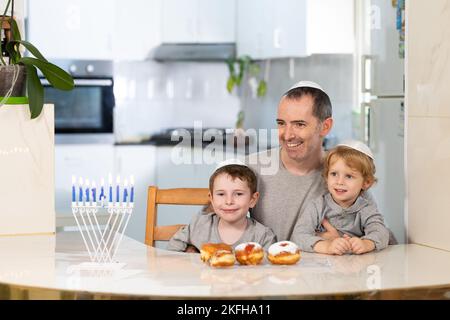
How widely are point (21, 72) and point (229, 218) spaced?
2.33 feet

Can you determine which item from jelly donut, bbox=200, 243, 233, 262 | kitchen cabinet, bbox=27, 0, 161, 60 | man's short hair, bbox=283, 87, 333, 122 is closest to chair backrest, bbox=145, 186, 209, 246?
man's short hair, bbox=283, 87, 333, 122

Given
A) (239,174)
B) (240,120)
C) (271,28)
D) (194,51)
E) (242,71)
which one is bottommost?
(239,174)

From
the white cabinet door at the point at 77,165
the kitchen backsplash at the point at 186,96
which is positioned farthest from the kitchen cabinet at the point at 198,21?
the white cabinet door at the point at 77,165

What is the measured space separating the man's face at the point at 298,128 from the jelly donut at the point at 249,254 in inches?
26.5

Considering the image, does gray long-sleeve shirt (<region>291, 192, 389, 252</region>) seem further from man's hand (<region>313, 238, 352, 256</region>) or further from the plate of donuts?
the plate of donuts

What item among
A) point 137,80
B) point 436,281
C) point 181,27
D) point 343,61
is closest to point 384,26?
point 343,61

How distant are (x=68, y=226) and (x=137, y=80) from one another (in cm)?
231

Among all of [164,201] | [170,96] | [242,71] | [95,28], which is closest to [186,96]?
[170,96]

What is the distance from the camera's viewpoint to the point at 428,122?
2305mm

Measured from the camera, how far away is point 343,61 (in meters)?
4.92

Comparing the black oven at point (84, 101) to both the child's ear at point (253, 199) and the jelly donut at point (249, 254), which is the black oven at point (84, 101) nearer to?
the child's ear at point (253, 199)

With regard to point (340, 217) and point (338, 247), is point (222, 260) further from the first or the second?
point (340, 217)

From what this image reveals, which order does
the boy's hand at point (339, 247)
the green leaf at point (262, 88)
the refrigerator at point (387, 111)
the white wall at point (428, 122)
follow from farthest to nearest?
1. the green leaf at point (262, 88)
2. the refrigerator at point (387, 111)
3. the white wall at point (428, 122)
4. the boy's hand at point (339, 247)

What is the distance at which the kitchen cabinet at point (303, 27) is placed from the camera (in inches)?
188
